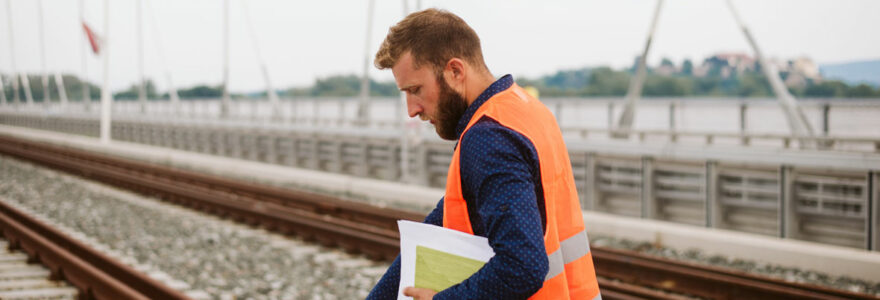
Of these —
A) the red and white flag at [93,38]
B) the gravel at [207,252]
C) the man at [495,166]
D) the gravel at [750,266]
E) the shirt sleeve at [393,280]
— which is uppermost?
the red and white flag at [93,38]

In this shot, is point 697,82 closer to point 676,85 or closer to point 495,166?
point 676,85

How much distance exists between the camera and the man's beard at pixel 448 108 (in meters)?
1.79

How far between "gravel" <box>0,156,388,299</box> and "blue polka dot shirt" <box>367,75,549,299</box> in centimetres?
583

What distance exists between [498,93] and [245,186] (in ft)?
47.2

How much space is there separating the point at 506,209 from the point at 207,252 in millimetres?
8412

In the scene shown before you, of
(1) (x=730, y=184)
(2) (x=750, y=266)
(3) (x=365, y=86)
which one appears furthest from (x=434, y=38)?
(3) (x=365, y=86)

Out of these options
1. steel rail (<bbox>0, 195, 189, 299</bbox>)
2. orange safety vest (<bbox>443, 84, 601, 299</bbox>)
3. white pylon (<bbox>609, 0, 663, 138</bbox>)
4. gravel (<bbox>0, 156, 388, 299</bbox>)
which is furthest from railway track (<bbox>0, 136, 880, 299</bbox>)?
white pylon (<bbox>609, 0, 663, 138</bbox>)

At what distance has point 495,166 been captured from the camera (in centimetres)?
158

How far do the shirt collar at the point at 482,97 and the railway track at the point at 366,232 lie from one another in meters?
5.03

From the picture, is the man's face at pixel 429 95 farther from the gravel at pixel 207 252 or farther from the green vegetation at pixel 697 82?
the green vegetation at pixel 697 82

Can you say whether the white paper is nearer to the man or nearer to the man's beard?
the man

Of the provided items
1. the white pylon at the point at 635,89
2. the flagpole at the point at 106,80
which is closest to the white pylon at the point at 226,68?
the flagpole at the point at 106,80

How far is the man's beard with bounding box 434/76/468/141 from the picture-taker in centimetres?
179

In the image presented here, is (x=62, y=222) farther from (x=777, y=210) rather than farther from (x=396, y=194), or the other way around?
(x=777, y=210)
